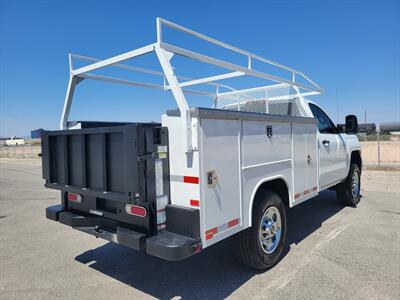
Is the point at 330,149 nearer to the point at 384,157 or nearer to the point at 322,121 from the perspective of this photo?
the point at 322,121

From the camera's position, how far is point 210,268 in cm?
392

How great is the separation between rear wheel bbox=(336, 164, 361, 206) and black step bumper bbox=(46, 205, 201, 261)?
5.24 metres

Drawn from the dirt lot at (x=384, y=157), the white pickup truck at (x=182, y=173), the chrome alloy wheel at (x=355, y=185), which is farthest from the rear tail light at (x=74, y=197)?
the dirt lot at (x=384, y=157)

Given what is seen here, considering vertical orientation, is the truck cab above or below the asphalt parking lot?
above

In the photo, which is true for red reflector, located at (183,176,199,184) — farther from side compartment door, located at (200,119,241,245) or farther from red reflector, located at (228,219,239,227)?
red reflector, located at (228,219,239,227)

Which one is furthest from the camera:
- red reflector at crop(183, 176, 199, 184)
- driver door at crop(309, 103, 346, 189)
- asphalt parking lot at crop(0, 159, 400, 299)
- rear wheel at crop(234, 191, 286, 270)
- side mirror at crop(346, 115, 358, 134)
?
side mirror at crop(346, 115, 358, 134)

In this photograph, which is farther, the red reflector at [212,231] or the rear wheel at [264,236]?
the rear wheel at [264,236]

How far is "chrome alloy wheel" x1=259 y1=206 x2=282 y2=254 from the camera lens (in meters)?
3.75

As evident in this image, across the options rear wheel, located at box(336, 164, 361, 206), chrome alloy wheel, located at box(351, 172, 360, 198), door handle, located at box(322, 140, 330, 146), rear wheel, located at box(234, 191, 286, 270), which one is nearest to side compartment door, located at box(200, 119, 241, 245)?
rear wheel, located at box(234, 191, 286, 270)

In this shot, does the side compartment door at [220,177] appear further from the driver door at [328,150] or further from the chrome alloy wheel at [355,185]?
the chrome alloy wheel at [355,185]

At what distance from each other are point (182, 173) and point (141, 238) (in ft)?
2.29

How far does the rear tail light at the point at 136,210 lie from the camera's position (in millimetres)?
2906

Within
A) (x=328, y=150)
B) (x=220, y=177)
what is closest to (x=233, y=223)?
(x=220, y=177)

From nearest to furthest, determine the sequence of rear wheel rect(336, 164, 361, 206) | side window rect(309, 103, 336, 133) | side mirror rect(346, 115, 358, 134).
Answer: side window rect(309, 103, 336, 133) → side mirror rect(346, 115, 358, 134) → rear wheel rect(336, 164, 361, 206)
